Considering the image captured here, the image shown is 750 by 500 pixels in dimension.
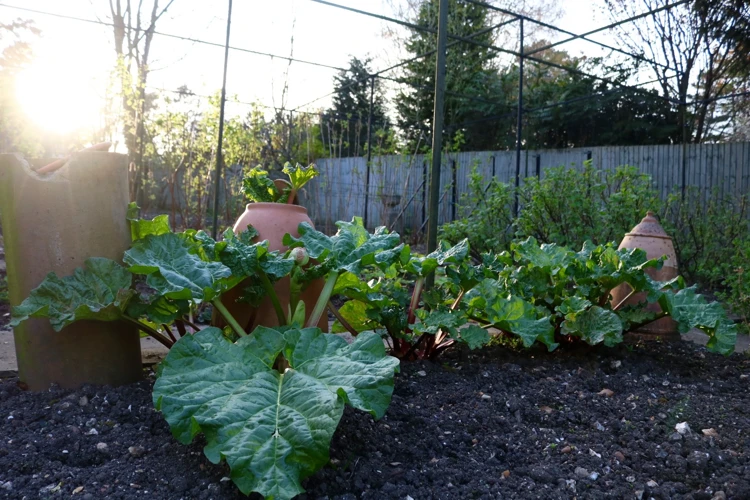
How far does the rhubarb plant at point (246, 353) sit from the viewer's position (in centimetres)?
110

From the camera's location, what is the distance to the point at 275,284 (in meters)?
1.96

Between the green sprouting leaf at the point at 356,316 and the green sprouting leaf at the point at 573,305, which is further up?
the green sprouting leaf at the point at 573,305

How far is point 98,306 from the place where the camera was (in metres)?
1.56

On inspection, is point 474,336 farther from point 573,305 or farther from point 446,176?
point 446,176

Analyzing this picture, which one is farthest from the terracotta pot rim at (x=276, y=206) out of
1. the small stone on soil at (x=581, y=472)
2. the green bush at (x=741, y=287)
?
the green bush at (x=741, y=287)

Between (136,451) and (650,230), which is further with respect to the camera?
(650,230)

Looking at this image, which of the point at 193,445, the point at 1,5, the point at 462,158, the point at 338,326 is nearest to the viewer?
the point at 193,445

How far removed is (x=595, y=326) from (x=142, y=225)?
164cm

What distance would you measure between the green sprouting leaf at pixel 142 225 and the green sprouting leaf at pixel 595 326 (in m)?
1.48

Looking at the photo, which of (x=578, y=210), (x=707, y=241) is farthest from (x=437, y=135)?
(x=707, y=241)

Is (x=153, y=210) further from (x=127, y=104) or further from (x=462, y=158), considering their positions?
(x=462, y=158)

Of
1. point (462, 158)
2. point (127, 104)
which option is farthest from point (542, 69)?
Result: point (127, 104)

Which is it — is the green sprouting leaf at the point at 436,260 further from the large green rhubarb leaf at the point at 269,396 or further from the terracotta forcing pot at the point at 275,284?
the large green rhubarb leaf at the point at 269,396

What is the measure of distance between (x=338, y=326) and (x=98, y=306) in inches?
39.3
